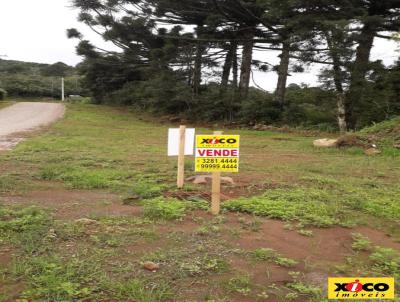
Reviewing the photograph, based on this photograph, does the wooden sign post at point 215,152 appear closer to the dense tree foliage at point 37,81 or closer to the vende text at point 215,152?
the vende text at point 215,152

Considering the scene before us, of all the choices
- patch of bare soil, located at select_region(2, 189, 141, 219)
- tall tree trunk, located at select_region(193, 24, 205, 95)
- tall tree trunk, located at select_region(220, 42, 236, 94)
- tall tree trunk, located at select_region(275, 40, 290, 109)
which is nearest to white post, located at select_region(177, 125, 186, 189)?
patch of bare soil, located at select_region(2, 189, 141, 219)

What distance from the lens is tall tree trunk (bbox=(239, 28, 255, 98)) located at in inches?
787

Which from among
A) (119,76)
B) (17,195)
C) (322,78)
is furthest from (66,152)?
(119,76)

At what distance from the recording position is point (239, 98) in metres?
20.5

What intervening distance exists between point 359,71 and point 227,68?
8.49m

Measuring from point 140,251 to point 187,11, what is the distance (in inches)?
736

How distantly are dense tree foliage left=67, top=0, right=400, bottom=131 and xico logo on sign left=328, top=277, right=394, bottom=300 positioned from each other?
11.1 m

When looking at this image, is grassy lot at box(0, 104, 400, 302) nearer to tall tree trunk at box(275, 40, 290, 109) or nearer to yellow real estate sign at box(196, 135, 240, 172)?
yellow real estate sign at box(196, 135, 240, 172)

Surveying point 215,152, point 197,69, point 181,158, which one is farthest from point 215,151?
point 197,69

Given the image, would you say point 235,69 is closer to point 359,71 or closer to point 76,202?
point 359,71

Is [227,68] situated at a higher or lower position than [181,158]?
higher

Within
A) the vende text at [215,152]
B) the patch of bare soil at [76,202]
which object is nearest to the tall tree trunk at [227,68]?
the patch of bare soil at [76,202]

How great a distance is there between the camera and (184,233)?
3.98 meters

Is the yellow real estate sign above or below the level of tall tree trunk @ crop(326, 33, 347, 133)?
below
